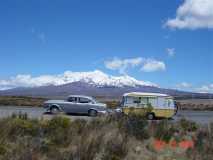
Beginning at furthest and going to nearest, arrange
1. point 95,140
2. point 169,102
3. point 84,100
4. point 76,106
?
point 169,102, point 84,100, point 76,106, point 95,140

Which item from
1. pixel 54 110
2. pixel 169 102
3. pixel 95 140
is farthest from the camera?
pixel 169 102

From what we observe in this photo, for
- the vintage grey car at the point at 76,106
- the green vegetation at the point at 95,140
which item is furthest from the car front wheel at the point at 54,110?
the green vegetation at the point at 95,140

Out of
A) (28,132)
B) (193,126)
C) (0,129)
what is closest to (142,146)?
(28,132)

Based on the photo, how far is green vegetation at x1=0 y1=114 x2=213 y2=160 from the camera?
37.0 ft

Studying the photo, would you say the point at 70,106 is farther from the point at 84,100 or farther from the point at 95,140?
the point at 95,140

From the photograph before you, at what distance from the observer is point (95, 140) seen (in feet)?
41.4

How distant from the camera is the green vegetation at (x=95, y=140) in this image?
11.3 metres

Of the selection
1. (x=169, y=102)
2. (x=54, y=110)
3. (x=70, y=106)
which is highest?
(x=169, y=102)

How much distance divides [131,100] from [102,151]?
20.5 meters

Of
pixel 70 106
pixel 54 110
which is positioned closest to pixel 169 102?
pixel 70 106

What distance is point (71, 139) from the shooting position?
1345 centimetres

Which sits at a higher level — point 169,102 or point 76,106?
point 169,102

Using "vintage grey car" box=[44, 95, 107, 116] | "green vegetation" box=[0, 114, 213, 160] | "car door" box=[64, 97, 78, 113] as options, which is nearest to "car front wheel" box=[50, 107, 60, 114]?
"vintage grey car" box=[44, 95, 107, 116]

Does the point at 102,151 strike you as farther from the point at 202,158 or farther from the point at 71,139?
the point at 202,158
